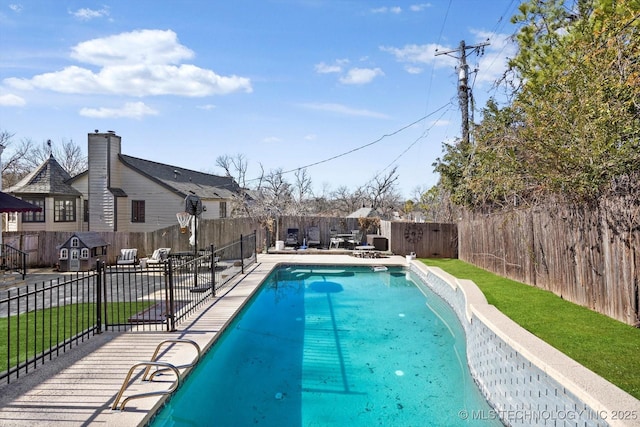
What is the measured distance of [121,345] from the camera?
5.31 m

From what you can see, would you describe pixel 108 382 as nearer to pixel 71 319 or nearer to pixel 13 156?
pixel 71 319

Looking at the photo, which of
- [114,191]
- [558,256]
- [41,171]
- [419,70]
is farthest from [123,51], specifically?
[558,256]

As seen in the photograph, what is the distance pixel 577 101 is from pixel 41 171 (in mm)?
20389

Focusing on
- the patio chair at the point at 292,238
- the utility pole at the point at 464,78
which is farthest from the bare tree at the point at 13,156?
the utility pole at the point at 464,78

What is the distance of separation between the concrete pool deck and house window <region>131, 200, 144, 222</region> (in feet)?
46.8

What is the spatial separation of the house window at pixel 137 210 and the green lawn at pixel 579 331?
1671 cm

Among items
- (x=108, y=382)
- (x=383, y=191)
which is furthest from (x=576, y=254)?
(x=383, y=191)

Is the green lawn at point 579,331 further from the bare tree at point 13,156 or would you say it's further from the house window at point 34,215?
the bare tree at point 13,156

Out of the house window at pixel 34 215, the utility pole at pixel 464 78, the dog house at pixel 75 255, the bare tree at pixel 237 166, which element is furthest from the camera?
the bare tree at pixel 237 166

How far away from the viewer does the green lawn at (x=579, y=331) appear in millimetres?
3734

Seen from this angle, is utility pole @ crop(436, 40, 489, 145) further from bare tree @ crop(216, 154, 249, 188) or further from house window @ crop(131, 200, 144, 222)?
bare tree @ crop(216, 154, 249, 188)

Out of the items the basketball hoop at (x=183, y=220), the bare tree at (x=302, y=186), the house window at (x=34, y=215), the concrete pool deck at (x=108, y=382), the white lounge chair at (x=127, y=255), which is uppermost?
the bare tree at (x=302, y=186)

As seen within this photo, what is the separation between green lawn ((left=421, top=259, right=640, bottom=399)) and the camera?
3734 mm

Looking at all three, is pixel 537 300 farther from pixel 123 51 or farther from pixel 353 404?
pixel 123 51
